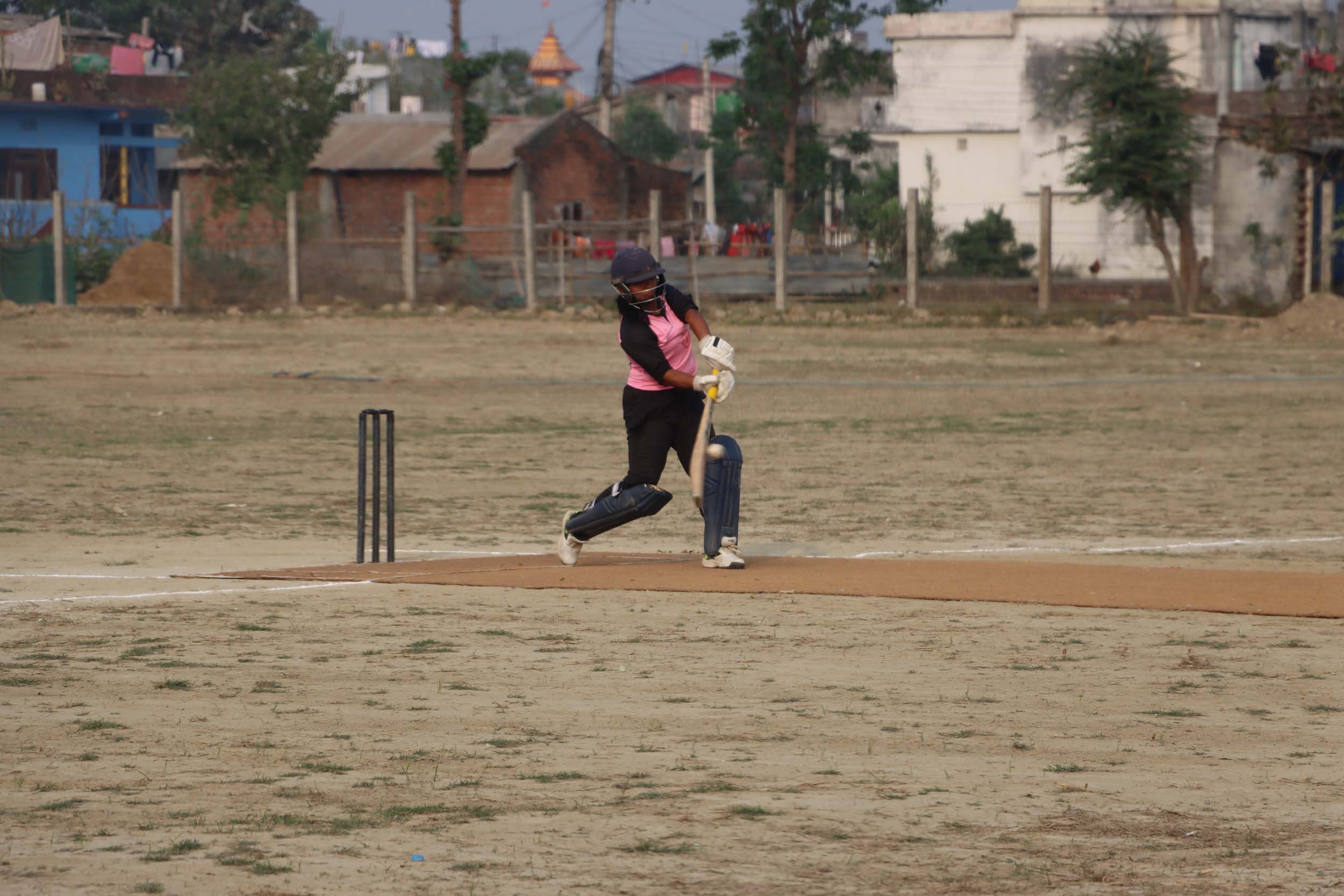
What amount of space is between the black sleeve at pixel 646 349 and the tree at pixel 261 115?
37991mm

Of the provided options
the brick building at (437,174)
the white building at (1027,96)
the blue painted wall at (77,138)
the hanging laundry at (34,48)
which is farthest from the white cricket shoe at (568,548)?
the hanging laundry at (34,48)

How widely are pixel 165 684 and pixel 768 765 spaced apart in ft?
8.72

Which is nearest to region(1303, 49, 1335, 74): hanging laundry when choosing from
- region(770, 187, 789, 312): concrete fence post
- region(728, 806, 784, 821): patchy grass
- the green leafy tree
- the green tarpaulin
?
the green leafy tree

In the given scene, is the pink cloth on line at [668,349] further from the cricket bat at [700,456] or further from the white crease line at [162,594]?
the white crease line at [162,594]

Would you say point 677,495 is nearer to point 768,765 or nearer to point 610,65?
point 768,765

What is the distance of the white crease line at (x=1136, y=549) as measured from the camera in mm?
11141

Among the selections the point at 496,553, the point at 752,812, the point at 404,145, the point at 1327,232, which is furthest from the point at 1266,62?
the point at 752,812

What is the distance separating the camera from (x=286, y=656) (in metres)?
7.70

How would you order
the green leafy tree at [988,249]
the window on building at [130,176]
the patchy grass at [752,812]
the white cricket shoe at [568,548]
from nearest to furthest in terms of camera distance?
the patchy grass at [752,812]
the white cricket shoe at [568,548]
the green leafy tree at [988,249]
the window on building at [130,176]

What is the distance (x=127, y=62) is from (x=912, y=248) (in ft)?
131

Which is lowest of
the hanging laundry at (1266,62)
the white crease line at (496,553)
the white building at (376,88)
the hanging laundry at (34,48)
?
the white crease line at (496,553)

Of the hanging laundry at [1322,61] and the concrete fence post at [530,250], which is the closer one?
the concrete fence post at [530,250]

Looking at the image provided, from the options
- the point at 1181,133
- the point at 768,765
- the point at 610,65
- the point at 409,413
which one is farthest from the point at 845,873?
the point at 610,65

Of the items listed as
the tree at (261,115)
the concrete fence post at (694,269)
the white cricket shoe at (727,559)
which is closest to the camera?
the white cricket shoe at (727,559)
